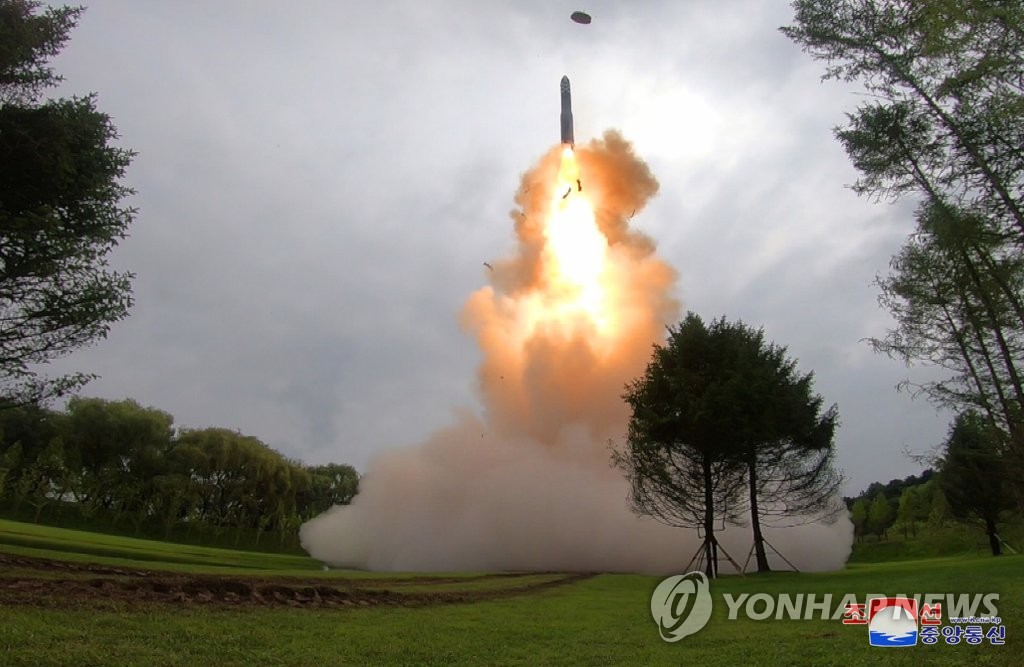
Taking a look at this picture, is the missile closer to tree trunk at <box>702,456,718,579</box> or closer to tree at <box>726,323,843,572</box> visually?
tree at <box>726,323,843,572</box>

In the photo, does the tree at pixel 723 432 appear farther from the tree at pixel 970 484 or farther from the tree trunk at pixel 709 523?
the tree at pixel 970 484

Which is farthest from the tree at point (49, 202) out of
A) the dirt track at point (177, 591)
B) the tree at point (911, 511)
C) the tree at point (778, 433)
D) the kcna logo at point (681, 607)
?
the tree at point (911, 511)

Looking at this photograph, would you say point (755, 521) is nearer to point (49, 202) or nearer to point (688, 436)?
point (688, 436)

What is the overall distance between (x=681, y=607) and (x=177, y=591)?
13207 millimetres

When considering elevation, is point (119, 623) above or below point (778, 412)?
below

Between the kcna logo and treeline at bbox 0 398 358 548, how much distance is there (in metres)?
58.7

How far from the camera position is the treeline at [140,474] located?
62.0m

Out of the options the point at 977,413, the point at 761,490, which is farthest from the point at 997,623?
the point at 761,490

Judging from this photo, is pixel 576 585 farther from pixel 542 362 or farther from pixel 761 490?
pixel 542 362

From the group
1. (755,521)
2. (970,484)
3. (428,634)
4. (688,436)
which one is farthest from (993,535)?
(428,634)

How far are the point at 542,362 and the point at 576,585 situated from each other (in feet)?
82.2

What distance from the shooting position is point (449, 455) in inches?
2138

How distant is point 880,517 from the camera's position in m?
85.2

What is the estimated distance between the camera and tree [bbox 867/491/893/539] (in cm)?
8531
